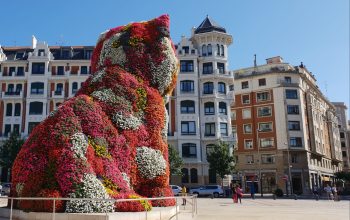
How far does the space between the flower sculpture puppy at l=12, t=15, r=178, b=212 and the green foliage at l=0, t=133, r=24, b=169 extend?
35.4m

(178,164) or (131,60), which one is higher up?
(131,60)

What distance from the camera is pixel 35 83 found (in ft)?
204

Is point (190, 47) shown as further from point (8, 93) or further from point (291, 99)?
point (8, 93)

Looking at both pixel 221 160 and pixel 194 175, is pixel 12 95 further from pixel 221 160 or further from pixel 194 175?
pixel 221 160

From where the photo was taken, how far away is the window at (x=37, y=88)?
61844mm

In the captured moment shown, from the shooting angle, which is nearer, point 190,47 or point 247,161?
point 190,47

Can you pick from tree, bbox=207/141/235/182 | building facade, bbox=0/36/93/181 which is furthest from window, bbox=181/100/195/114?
building facade, bbox=0/36/93/181

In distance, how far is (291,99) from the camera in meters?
76.5

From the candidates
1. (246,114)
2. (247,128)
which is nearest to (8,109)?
(247,128)

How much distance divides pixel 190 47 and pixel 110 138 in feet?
162

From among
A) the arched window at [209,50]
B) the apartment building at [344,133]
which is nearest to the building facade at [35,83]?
the arched window at [209,50]

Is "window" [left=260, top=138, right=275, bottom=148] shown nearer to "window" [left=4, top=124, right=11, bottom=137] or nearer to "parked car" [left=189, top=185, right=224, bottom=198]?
"parked car" [left=189, top=185, right=224, bottom=198]

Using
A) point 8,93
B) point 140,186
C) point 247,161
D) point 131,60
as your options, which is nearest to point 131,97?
point 131,60

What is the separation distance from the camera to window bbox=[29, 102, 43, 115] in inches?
2398
